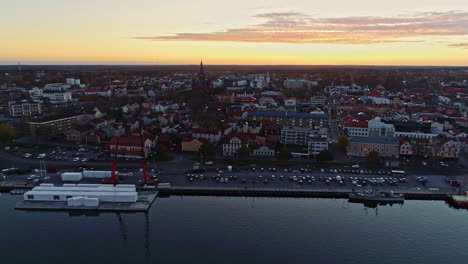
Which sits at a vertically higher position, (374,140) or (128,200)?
(374,140)

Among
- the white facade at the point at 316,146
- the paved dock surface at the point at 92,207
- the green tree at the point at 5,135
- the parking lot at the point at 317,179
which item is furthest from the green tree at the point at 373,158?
the green tree at the point at 5,135

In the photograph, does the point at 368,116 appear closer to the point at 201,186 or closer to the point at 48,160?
the point at 201,186

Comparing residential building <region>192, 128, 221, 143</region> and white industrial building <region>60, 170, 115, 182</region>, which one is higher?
residential building <region>192, 128, 221, 143</region>

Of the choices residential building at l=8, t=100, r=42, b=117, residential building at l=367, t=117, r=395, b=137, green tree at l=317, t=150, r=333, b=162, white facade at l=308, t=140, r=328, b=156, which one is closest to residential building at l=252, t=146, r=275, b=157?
white facade at l=308, t=140, r=328, b=156

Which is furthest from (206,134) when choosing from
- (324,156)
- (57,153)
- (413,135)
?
(413,135)

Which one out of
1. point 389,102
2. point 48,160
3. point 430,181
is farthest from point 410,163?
point 389,102

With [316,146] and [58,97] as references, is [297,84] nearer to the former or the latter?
[58,97]

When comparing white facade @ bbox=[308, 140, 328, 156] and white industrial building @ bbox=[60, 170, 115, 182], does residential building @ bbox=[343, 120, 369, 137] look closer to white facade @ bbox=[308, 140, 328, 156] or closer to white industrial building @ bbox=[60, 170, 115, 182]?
white facade @ bbox=[308, 140, 328, 156]
